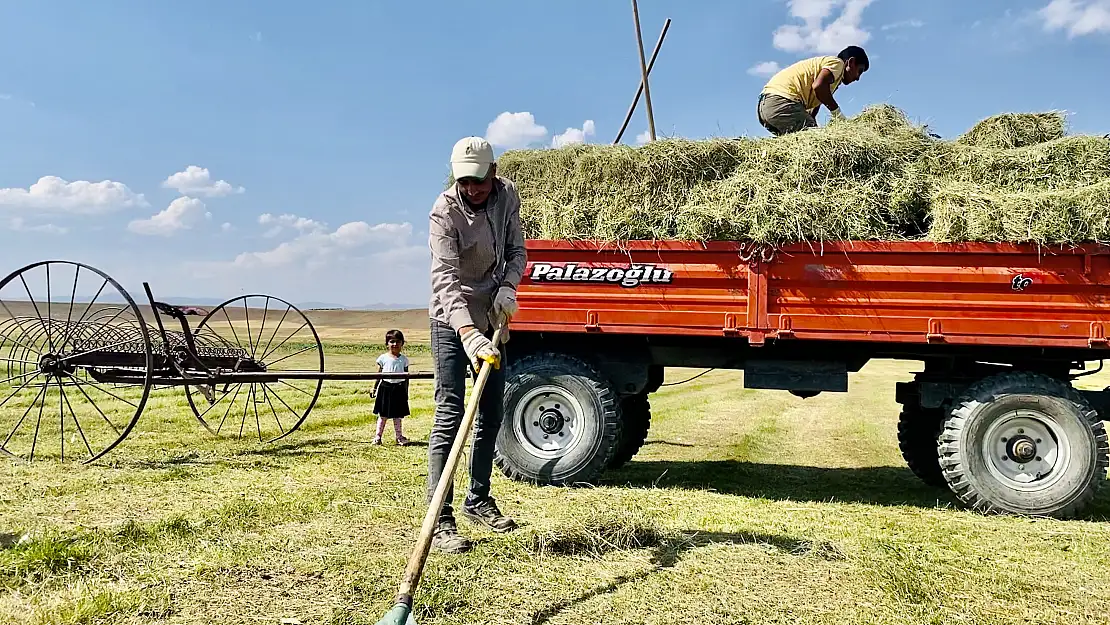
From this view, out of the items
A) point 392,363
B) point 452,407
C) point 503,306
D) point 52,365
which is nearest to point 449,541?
point 452,407

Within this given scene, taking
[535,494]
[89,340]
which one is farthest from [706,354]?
[89,340]

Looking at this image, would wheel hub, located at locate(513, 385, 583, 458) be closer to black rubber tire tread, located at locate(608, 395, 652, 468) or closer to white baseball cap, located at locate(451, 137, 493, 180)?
black rubber tire tread, located at locate(608, 395, 652, 468)

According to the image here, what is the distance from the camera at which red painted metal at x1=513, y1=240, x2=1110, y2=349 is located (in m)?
5.23

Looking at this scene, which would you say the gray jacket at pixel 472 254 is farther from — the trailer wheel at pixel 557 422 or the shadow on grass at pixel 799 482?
the shadow on grass at pixel 799 482

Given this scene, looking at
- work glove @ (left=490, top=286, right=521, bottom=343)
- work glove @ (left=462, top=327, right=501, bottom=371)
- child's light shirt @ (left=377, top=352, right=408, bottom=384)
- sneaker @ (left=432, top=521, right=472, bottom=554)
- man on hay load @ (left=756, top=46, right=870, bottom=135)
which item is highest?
man on hay load @ (left=756, top=46, right=870, bottom=135)

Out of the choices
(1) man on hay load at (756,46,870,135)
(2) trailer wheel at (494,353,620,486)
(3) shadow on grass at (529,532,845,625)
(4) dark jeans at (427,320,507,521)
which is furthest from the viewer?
(1) man on hay load at (756,46,870,135)

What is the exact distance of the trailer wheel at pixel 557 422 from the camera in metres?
5.89

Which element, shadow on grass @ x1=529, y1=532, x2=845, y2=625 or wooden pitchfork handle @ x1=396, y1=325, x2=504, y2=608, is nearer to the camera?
wooden pitchfork handle @ x1=396, y1=325, x2=504, y2=608

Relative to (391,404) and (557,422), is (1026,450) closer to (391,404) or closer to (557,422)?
(557,422)

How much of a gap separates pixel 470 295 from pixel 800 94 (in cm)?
382

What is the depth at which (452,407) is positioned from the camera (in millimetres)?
4211

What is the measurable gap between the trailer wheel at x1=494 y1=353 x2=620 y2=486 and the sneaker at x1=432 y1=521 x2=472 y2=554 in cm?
194

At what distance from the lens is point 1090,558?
14.1 ft

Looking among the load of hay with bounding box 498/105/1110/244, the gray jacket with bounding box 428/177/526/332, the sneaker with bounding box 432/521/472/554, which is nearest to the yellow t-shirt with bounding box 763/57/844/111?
the load of hay with bounding box 498/105/1110/244
